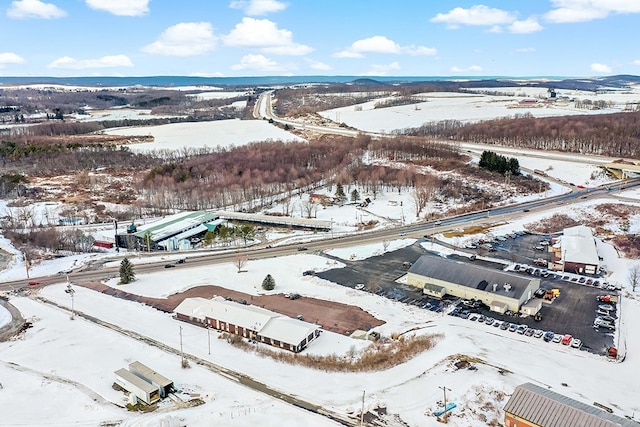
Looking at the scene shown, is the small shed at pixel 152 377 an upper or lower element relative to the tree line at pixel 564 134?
lower

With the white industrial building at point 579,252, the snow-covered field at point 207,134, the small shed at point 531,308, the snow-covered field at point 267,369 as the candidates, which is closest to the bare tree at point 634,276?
the snow-covered field at point 267,369

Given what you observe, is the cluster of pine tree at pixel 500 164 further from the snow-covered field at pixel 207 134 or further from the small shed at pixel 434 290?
the snow-covered field at pixel 207 134

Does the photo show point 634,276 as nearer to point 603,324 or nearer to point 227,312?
point 603,324

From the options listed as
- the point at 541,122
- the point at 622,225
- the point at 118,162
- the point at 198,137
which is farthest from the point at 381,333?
the point at 198,137

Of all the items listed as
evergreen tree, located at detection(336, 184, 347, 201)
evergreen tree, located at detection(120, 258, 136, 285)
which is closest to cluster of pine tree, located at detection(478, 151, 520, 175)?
evergreen tree, located at detection(336, 184, 347, 201)

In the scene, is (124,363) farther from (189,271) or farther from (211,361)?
(189,271)

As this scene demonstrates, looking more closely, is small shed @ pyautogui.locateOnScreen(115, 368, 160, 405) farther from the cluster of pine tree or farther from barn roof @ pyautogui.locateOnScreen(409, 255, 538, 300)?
the cluster of pine tree
